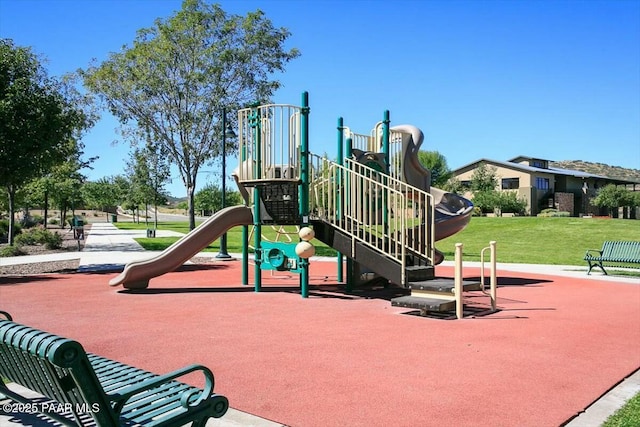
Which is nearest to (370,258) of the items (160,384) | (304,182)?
(304,182)

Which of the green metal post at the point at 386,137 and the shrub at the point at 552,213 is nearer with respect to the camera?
the green metal post at the point at 386,137

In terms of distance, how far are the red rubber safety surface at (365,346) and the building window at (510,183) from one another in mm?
46037

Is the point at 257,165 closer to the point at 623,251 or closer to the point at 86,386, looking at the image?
the point at 86,386

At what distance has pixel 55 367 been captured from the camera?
3020 mm

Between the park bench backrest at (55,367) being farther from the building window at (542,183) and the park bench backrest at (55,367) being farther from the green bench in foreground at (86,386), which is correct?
the building window at (542,183)

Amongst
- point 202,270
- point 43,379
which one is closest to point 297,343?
point 43,379

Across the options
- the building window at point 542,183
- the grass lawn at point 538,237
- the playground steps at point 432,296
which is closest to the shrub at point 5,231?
the grass lawn at point 538,237

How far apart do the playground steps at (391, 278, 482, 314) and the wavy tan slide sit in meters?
4.49

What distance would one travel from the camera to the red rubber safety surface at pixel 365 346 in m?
4.66

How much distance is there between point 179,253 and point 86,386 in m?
9.18

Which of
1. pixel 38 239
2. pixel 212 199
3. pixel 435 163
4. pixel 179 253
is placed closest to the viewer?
pixel 179 253

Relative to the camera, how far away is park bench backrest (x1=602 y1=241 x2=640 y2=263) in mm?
14461

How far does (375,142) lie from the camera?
508 inches

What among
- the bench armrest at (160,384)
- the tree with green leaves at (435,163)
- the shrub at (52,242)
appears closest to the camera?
the bench armrest at (160,384)
